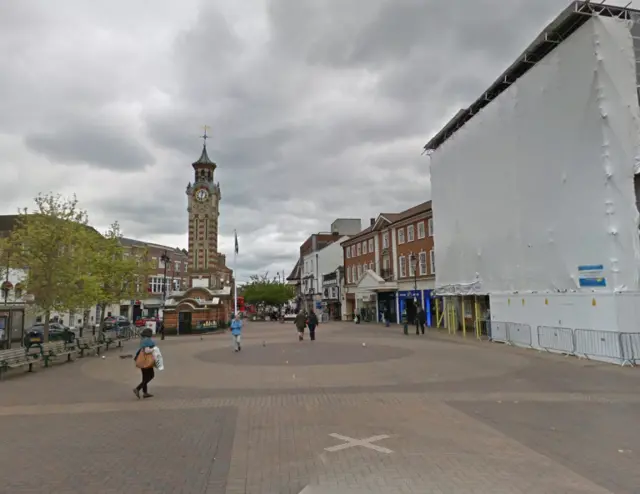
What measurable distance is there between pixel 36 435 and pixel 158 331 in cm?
3400

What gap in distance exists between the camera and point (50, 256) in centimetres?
2062

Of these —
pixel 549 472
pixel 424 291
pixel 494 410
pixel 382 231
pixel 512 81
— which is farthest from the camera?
pixel 382 231

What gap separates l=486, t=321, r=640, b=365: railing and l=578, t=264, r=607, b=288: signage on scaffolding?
1.77 m

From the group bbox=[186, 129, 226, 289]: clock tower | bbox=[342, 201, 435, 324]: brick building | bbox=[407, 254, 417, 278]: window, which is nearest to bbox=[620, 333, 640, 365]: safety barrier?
bbox=[342, 201, 435, 324]: brick building

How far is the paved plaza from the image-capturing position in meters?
5.48

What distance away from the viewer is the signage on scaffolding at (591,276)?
17156 mm

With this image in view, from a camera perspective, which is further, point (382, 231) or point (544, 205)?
point (382, 231)

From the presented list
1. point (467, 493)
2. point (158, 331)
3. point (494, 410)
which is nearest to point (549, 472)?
point (467, 493)

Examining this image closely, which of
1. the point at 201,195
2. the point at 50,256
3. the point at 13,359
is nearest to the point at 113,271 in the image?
the point at 50,256

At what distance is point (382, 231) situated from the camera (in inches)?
1897

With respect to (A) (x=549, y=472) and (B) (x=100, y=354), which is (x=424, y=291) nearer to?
(B) (x=100, y=354)

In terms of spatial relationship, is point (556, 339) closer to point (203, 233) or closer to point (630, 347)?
point (630, 347)

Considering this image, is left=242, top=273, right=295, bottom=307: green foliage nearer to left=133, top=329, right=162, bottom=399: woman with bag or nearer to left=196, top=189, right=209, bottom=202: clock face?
left=196, top=189, right=209, bottom=202: clock face

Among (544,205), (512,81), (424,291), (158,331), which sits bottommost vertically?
(158,331)
